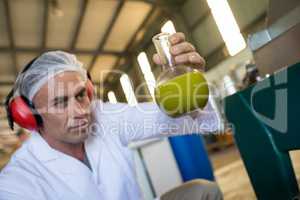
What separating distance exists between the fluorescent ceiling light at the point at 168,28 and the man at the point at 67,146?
262 millimetres

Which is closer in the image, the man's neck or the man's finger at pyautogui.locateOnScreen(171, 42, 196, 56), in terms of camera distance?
the man's finger at pyautogui.locateOnScreen(171, 42, 196, 56)

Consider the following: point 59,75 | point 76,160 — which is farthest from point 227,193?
point 59,75

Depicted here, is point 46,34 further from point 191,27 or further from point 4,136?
point 4,136

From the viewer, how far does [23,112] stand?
0.75 meters

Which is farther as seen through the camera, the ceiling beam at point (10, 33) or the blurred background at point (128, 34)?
the ceiling beam at point (10, 33)

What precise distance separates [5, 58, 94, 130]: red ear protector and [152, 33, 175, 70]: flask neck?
1.39 feet

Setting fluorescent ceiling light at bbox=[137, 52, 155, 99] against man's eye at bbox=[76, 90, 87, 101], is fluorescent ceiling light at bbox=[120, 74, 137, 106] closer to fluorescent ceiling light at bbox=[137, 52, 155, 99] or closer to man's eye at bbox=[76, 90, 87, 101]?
fluorescent ceiling light at bbox=[137, 52, 155, 99]

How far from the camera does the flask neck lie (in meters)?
0.50

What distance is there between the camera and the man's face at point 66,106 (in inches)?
29.9

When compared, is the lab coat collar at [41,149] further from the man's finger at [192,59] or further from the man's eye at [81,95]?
the man's finger at [192,59]

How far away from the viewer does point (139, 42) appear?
1.93 feet

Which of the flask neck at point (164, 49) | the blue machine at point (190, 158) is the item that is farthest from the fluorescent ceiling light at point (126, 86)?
the blue machine at point (190, 158)

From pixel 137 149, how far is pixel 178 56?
5.13 feet

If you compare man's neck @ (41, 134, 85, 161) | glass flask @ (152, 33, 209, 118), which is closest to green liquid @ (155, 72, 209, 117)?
glass flask @ (152, 33, 209, 118)
